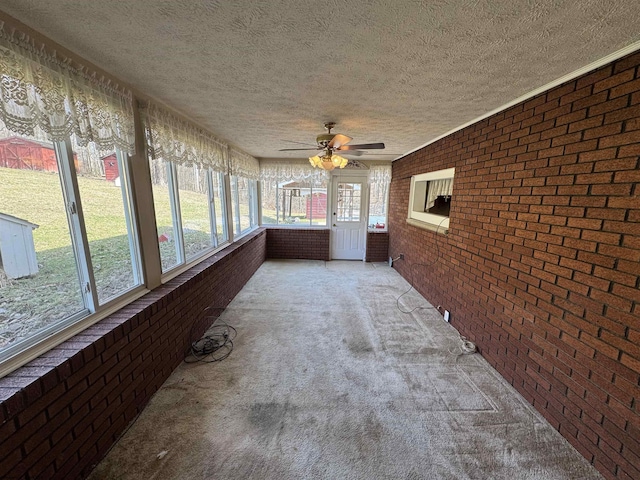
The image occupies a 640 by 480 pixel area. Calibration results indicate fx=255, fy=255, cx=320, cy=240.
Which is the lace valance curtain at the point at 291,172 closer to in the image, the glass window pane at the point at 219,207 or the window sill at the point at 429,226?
the glass window pane at the point at 219,207

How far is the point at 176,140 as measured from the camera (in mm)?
2252

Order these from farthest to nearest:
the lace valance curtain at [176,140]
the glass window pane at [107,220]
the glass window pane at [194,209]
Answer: the glass window pane at [194,209] < the lace valance curtain at [176,140] < the glass window pane at [107,220]

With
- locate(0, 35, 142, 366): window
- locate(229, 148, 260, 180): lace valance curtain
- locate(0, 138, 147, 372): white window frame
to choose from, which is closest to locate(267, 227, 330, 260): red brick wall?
locate(229, 148, 260, 180): lace valance curtain

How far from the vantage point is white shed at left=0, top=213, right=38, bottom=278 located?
3.59 feet

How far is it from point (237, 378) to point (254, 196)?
4100mm

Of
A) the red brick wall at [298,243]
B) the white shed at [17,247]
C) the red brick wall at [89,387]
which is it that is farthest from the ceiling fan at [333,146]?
the red brick wall at [298,243]

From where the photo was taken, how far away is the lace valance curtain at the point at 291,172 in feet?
17.4

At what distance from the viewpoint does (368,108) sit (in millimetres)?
2199

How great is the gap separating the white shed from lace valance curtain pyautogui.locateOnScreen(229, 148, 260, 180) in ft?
8.86

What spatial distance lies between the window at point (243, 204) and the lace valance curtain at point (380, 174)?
8.13 feet

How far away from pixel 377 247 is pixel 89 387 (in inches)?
195

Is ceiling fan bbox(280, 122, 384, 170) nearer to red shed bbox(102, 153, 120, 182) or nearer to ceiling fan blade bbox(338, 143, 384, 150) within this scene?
ceiling fan blade bbox(338, 143, 384, 150)

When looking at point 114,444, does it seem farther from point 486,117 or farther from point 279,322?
point 486,117

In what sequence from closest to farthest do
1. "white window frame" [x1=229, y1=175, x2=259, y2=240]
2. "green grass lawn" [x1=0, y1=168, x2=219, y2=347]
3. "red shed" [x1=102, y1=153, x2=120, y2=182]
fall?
"green grass lawn" [x1=0, y1=168, x2=219, y2=347] → "red shed" [x1=102, y1=153, x2=120, y2=182] → "white window frame" [x1=229, y1=175, x2=259, y2=240]
